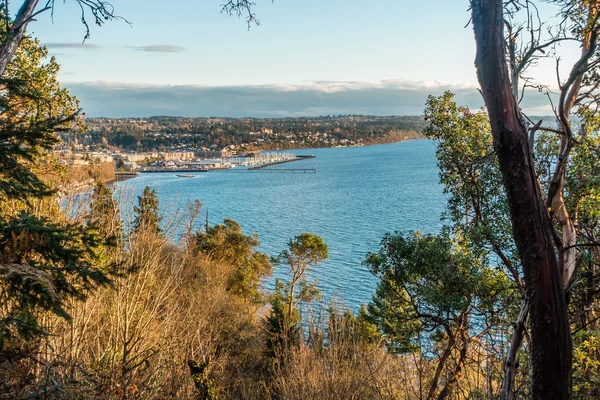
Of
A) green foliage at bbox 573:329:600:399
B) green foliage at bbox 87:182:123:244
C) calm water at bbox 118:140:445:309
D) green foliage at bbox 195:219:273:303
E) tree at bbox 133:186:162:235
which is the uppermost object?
green foliage at bbox 87:182:123:244

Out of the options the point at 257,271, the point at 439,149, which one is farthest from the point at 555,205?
the point at 257,271

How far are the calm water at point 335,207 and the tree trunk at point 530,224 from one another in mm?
10216

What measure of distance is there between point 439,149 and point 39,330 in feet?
21.2

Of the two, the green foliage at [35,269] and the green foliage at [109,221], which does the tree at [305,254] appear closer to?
the green foliage at [109,221]

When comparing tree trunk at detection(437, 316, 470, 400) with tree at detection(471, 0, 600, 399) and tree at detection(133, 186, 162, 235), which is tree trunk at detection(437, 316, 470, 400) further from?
tree at detection(133, 186, 162, 235)

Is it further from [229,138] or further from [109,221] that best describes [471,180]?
[229,138]

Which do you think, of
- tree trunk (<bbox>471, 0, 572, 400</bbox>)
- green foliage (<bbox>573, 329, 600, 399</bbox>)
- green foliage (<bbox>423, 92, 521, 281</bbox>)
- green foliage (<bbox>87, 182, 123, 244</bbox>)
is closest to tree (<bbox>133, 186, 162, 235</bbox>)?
green foliage (<bbox>87, 182, 123, 244</bbox>)

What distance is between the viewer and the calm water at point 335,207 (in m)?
29.7

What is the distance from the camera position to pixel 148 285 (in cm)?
770

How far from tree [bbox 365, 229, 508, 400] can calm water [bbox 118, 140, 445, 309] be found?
259 inches

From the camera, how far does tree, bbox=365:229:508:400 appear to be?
21.1 ft

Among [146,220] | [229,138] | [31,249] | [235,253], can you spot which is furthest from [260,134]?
[31,249]

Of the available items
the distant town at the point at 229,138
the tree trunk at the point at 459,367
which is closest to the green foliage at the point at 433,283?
the tree trunk at the point at 459,367

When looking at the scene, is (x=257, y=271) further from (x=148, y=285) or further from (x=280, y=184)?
(x=280, y=184)
